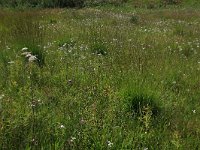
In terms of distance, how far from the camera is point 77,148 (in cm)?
363

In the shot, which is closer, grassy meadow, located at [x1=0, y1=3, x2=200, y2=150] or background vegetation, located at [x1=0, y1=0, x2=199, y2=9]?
grassy meadow, located at [x1=0, y1=3, x2=200, y2=150]

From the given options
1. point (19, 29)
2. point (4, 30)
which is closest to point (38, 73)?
point (19, 29)

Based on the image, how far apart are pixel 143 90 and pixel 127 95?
0.76 feet

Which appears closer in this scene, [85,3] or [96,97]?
[96,97]

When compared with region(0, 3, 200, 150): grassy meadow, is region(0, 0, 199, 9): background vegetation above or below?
below

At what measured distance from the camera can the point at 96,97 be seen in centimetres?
479

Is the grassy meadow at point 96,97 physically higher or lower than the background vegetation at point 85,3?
higher

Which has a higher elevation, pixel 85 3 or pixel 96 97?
pixel 96 97

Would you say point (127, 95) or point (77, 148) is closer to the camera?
point (77, 148)

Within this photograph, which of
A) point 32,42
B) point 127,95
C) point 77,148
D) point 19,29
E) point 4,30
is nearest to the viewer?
point 77,148

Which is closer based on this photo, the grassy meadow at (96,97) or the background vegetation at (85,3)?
the grassy meadow at (96,97)

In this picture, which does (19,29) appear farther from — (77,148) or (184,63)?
(77,148)

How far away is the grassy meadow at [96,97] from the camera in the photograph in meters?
3.78

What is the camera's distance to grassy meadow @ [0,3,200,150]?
3.78 metres
